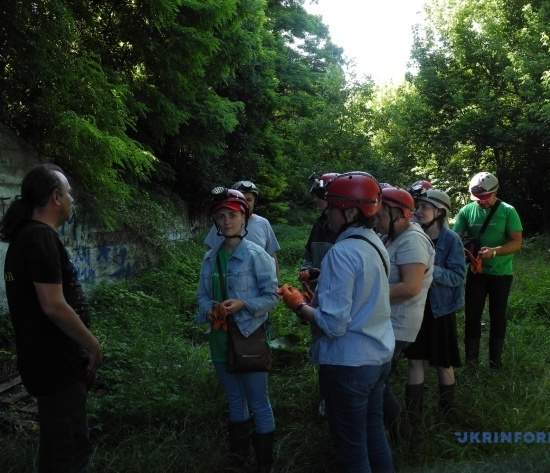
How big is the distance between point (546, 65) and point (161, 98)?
40.5 feet

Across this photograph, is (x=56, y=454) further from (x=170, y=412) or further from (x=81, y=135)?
(x=81, y=135)

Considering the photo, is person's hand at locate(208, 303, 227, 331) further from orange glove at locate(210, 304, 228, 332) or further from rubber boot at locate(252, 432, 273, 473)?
rubber boot at locate(252, 432, 273, 473)

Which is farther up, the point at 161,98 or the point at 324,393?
the point at 161,98

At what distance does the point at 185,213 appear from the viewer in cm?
1365

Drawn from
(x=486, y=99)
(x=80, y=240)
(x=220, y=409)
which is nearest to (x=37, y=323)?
(x=220, y=409)

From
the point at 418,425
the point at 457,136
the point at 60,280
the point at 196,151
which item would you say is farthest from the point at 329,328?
the point at 457,136

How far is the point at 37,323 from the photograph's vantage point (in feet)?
8.84

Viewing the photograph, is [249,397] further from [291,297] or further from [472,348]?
[472,348]

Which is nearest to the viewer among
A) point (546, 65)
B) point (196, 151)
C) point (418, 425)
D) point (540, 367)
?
point (418, 425)

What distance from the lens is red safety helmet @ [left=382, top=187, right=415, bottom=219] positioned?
11.9ft

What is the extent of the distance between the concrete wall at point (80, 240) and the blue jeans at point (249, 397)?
3902 millimetres

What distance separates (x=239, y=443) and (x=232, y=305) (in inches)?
38.7

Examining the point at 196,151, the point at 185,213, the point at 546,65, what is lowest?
the point at 185,213

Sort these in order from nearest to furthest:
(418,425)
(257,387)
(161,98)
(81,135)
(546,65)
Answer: (257,387)
(418,425)
(81,135)
(161,98)
(546,65)
